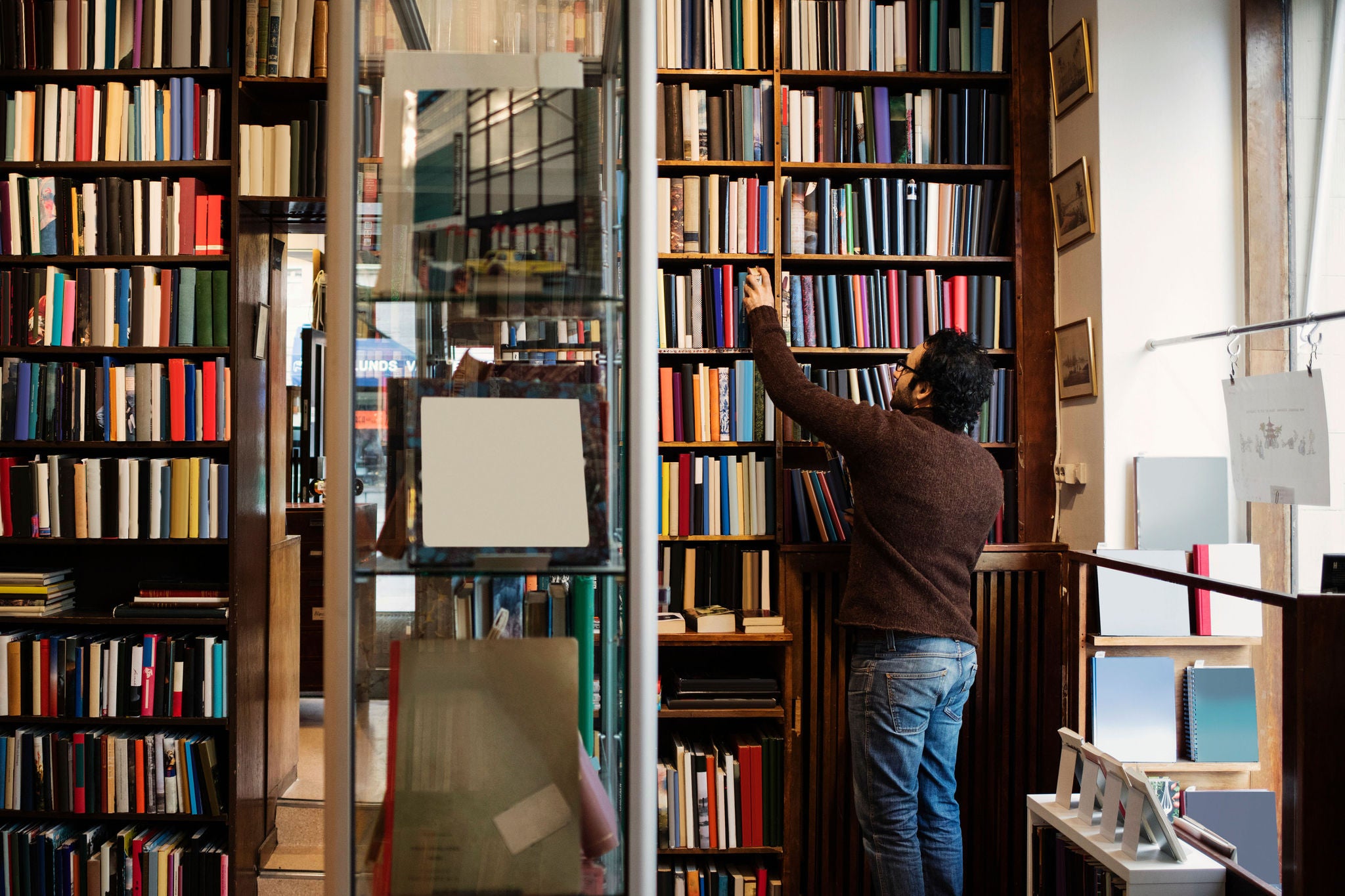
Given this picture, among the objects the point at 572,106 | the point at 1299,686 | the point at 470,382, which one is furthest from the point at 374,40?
the point at 1299,686

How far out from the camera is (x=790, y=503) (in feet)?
9.66

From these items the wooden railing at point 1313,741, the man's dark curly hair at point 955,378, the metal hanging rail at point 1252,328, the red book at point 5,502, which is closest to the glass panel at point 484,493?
the wooden railing at point 1313,741

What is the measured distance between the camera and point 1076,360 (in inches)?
112

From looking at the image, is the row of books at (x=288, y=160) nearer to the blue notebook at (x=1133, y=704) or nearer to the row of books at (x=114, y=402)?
the row of books at (x=114, y=402)

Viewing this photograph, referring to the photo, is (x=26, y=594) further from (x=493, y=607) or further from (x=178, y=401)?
(x=493, y=607)

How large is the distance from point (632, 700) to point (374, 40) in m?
0.75

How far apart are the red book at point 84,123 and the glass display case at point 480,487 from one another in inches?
104

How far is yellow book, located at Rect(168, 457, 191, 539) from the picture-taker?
303 centimetres

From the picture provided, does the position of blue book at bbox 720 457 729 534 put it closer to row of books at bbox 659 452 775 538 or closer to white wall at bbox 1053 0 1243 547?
row of books at bbox 659 452 775 538

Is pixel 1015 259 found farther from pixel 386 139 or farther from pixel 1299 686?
pixel 386 139

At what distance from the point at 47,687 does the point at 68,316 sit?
1.23 metres

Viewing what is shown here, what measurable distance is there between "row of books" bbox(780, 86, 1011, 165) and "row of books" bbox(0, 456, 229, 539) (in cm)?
226

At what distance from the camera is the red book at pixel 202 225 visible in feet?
9.97

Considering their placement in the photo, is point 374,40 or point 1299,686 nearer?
point 374,40
